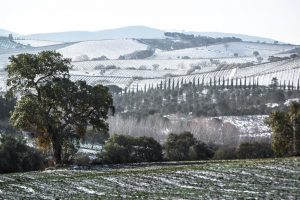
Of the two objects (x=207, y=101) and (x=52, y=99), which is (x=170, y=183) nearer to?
(x=52, y=99)

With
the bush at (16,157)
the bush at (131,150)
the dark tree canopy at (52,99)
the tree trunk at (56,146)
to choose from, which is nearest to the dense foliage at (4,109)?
the bush at (16,157)

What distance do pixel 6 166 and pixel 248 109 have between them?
321ft

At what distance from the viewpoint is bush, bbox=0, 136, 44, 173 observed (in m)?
59.6

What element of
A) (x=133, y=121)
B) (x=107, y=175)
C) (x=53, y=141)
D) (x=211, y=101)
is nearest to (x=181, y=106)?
(x=211, y=101)

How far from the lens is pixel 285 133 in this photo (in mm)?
63000

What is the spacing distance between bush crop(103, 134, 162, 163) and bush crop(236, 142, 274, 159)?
793 cm

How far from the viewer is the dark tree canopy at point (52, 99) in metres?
56.9

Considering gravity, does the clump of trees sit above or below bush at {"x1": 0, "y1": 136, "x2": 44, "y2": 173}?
above

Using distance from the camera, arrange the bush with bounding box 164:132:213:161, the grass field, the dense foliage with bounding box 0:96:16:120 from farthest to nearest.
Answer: the dense foliage with bounding box 0:96:16:120
the bush with bounding box 164:132:213:161
the grass field

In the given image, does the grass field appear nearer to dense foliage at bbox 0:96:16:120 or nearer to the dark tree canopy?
the dark tree canopy

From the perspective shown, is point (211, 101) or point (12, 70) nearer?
point (12, 70)

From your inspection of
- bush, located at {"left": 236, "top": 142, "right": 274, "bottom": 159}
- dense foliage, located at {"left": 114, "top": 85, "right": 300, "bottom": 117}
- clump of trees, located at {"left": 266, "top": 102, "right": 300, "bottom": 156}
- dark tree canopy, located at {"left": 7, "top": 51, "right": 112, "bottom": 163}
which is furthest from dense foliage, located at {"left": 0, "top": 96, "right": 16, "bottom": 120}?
clump of trees, located at {"left": 266, "top": 102, "right": 300, "bottom": 156}

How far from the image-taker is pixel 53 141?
5803cm

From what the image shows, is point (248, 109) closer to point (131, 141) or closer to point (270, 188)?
point (131, 141)
